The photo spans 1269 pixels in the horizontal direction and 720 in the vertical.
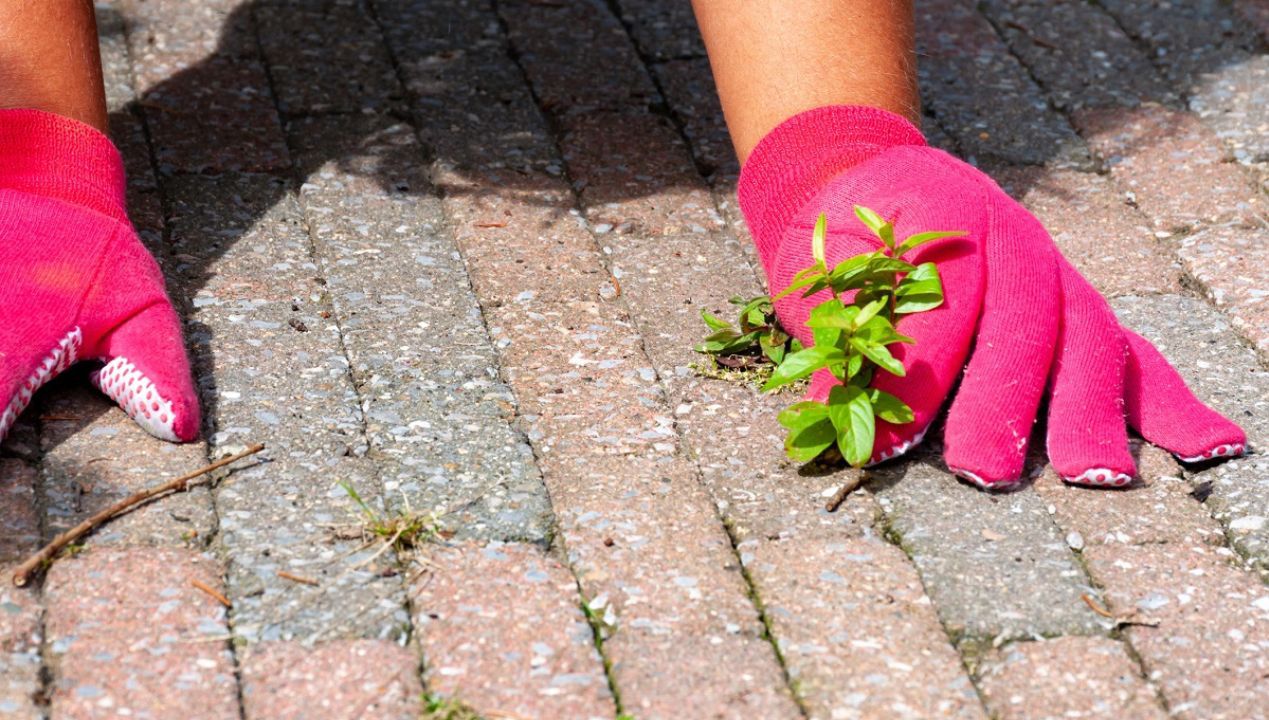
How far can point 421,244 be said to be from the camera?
271 centimetres

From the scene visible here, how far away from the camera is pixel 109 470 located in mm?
2092

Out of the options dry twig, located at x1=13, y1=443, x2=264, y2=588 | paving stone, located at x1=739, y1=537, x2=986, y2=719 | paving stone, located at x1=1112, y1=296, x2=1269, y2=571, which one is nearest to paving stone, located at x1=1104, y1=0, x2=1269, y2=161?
paving stone, located at x1=1112, y1=296, x2=1269, y2=571

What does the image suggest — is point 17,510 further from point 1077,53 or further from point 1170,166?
point 1077,53

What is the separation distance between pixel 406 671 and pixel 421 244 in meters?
1.10

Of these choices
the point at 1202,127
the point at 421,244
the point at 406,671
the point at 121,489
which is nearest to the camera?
the point at 406,671

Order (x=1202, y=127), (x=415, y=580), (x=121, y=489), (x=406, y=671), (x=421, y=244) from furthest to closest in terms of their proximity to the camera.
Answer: (x=1202, y=127) < (x=421, y=244) < (x=121, y=489) < (x=415, y=580) < (x=406, y=671)

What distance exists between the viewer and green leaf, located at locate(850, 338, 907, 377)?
2027 millimetres

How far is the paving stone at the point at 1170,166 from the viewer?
290 centimetres

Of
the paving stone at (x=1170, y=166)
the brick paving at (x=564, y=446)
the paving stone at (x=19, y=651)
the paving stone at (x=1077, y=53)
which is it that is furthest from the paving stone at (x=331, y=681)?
the paving stone at (x=1077, y=53)

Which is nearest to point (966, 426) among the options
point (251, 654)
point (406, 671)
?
point (406, 671)

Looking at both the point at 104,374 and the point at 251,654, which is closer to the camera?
the point at 251,654

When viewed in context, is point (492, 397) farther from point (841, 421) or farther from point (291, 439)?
point (841, 421)

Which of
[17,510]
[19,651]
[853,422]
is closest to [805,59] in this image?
[853,422]

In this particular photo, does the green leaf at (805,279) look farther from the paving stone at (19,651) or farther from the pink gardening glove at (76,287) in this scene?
the paving stone at (19,651)
